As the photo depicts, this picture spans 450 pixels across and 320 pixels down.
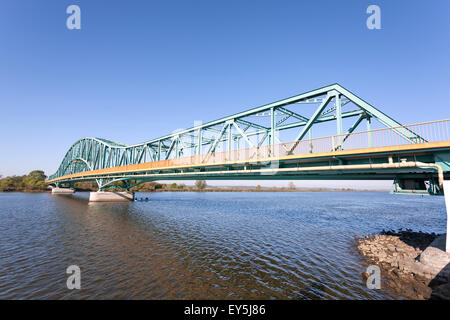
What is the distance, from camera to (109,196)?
47875mm

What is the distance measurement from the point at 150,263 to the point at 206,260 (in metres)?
3.11

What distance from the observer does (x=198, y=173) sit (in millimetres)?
24406

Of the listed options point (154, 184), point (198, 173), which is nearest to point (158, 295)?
point (198, 173)

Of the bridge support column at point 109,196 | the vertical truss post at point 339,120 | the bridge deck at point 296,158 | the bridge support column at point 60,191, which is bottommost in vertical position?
the bridge support column at point 60,191

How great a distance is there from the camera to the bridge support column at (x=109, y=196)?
46.4 metres

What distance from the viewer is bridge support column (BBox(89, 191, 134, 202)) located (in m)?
46.4
